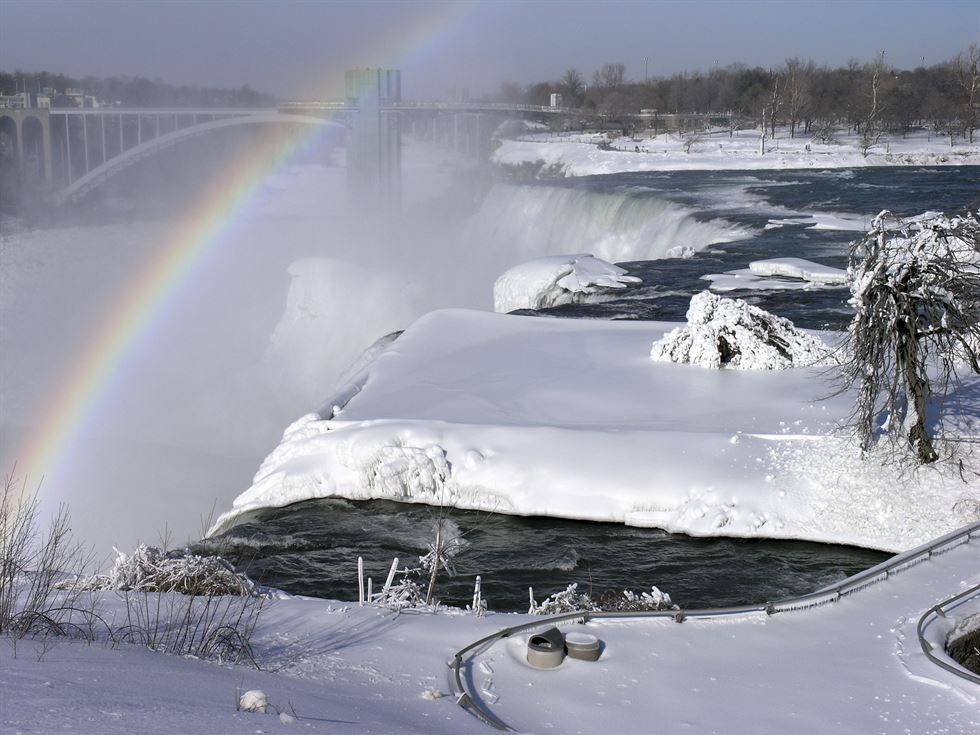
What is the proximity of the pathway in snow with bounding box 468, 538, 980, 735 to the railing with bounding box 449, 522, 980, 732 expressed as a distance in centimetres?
7

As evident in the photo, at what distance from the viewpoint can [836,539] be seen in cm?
1278

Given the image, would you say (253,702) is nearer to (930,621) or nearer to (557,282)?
(930,621)

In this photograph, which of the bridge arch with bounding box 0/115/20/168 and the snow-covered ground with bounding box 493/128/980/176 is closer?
the snow-covered ground with bounding box 493/128/980/176

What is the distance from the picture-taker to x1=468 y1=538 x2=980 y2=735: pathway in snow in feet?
23.0

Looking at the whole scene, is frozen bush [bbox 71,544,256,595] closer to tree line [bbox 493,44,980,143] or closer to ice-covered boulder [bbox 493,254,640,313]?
ice-covered boulder [bbox 493,254,640,313]

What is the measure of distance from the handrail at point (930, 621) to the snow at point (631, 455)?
2.88 meters

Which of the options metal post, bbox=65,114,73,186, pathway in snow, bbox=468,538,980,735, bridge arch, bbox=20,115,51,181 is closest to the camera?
pathway in snow, bbox=468,538,980,735

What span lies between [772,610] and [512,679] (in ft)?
10.0

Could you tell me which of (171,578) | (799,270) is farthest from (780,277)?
(171,578)

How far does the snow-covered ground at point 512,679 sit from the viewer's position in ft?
16.4

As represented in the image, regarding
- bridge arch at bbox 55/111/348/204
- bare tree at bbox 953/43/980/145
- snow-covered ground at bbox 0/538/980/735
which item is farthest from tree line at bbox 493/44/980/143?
snow-covered ground at bbox 0/538/980/735

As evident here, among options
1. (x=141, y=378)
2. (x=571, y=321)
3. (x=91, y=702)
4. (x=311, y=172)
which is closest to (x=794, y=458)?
(x=571, y=321)

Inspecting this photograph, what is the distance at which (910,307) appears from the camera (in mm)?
13047

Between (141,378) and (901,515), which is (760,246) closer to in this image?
(901,515)
